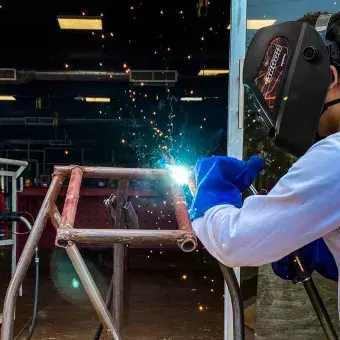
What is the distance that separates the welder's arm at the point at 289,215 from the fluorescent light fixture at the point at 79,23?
7.76 m

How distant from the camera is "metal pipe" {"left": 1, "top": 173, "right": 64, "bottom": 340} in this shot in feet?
3.38

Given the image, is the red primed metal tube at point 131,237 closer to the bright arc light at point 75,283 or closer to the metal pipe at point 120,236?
the metal pipe at point 120,236

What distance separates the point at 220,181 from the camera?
100 centimetres

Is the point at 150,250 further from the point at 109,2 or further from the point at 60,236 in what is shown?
the point at 60,236

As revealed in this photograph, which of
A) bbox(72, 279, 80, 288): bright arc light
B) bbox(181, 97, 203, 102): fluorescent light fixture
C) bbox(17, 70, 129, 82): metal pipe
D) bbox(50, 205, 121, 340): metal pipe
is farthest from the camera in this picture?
bbox(181, 97, 203, 102): fluorescent light fixture

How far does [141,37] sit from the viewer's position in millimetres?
9273

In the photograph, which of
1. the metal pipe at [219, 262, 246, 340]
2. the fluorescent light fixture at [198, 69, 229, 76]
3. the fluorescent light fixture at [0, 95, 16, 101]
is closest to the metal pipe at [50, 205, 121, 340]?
the metal pipe at [219, 262, 246, 340]

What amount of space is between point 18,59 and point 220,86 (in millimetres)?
5365

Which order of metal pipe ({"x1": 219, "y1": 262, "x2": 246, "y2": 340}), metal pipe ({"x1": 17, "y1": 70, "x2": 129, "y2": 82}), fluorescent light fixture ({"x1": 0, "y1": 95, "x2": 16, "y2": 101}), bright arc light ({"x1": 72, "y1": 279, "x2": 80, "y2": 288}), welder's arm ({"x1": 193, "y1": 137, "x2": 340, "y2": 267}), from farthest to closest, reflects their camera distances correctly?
1. fluorescent light fixture ({"x1": 0, "y1": 95, "x2": 16, "y2": 101})
2. metal pipe ({"x1": 17, "y1": 70, "x2": 129, "y2": 82})
3. bright arc light ({"x1": 72, "y1": 279, "x2": 80, "y2": 288})
4. metal pipe ({"x1": 219, "y1": 262, "x2": 246, "y2": 340})
5. welder's arm ({"x1": 193, "y1": 137, "x2": 340, "y2": 267})

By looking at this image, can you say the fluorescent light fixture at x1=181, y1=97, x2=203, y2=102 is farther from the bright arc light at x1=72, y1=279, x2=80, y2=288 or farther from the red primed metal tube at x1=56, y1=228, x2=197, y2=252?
the red primed metal tube at x1=56, y1=228, x2=197, y2=252

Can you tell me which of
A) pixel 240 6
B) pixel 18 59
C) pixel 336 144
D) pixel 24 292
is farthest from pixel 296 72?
pixel 18 59

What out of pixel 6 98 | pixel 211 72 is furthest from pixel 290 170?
pixel 6 98

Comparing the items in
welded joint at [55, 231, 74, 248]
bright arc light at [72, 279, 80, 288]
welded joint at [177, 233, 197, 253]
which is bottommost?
bright arc light at [72, 279, 80, 288]

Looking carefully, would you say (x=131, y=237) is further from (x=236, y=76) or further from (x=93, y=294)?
(x=236, y=76)
